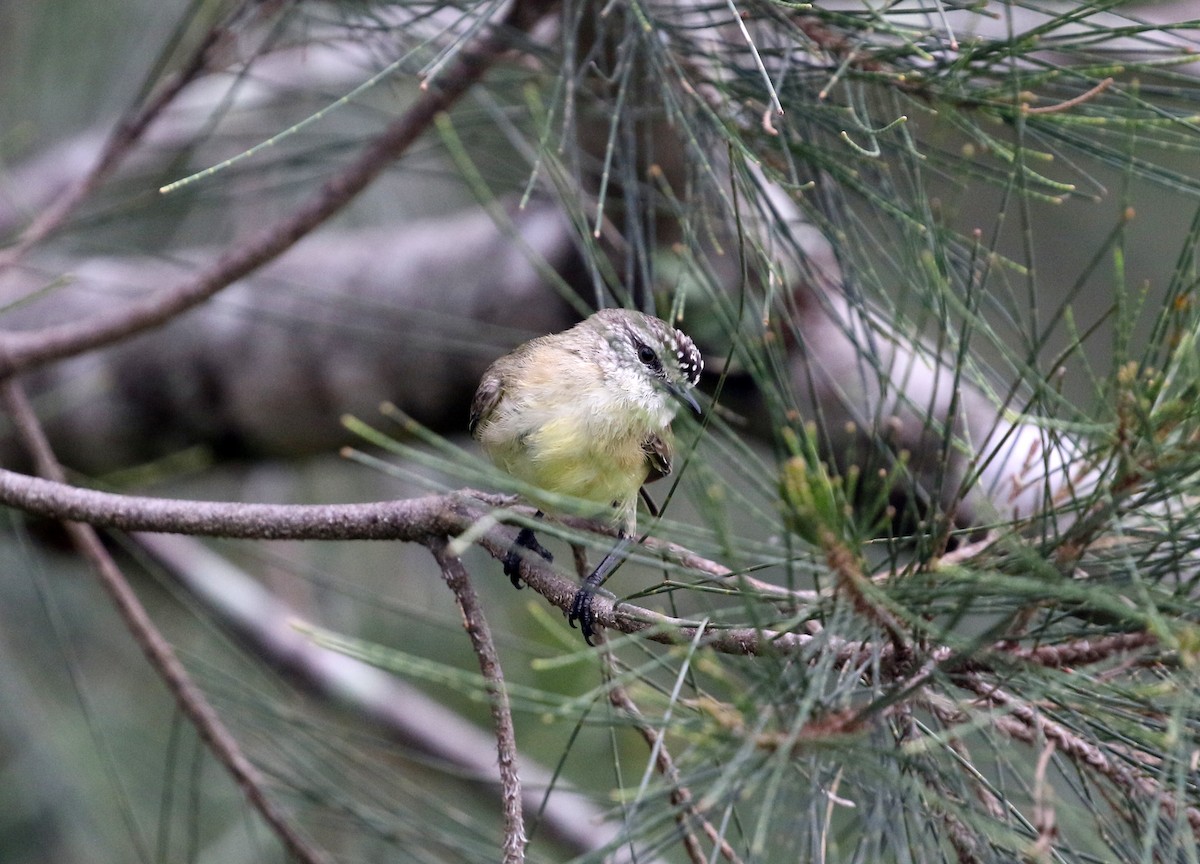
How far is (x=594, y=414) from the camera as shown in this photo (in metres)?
2.34

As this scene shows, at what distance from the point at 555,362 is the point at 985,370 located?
1.01m

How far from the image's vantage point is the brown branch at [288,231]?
2326 mm

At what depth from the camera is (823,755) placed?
1.14 m

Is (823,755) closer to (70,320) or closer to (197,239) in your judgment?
(70,320)

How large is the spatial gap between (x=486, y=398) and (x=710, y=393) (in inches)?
27.6

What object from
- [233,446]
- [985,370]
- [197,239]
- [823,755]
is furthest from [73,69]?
[823,755]

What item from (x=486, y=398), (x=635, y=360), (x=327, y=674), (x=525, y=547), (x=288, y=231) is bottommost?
(x=327, y=674)

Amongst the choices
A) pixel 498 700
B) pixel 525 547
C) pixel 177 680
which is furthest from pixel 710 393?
pixel 498 700

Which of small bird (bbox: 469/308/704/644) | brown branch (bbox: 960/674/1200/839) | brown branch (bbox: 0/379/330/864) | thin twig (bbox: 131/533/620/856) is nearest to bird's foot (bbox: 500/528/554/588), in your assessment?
small bird (bbox: 469/308/704/644)

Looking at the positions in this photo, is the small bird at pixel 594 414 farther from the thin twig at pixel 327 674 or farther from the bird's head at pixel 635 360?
the thin twig at pixel 327 674

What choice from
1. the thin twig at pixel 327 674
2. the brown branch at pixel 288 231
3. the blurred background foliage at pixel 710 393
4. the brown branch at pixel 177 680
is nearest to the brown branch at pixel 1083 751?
the blurred background foliage at pixel 710 393

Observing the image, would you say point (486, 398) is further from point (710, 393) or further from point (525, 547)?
point (710, 393)

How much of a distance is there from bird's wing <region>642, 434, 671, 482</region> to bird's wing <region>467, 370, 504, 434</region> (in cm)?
38

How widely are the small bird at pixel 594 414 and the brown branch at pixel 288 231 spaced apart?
0.55 m
